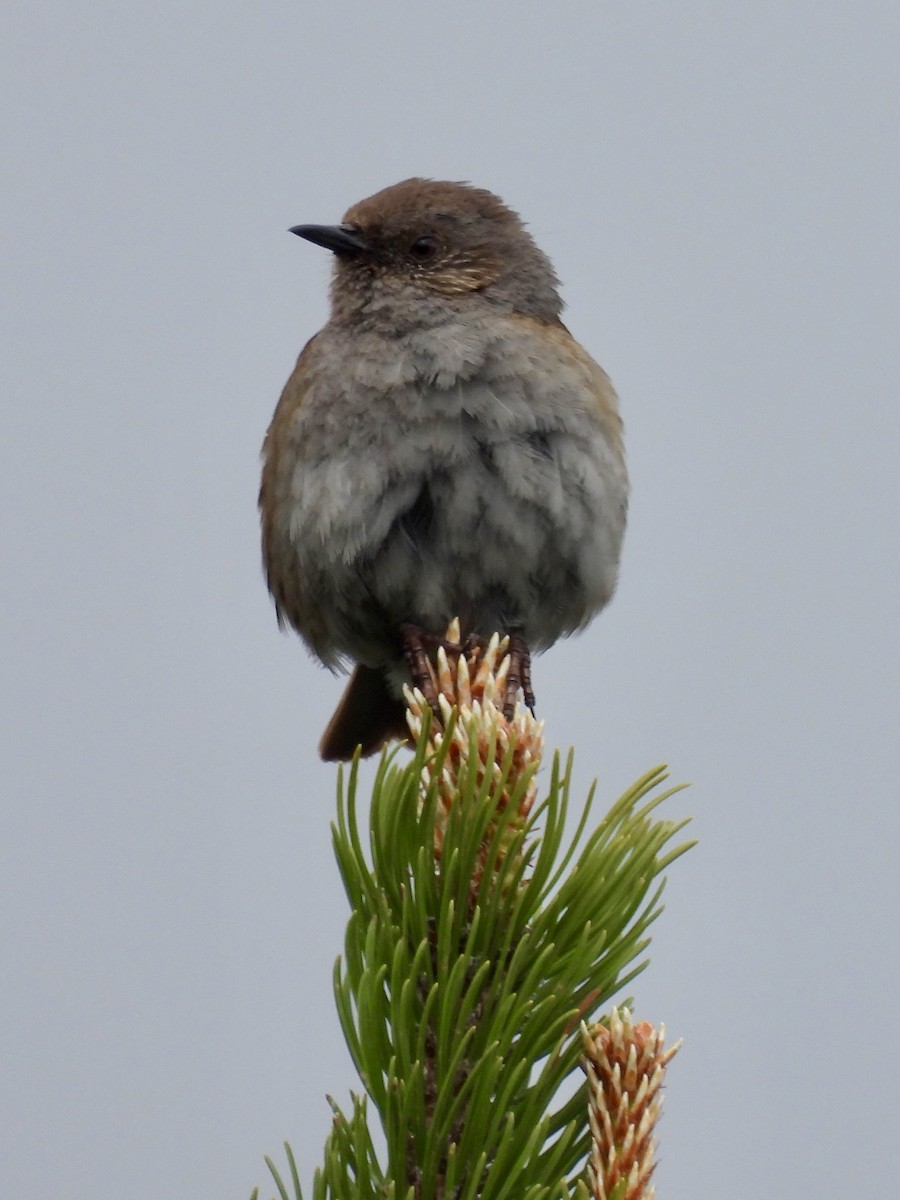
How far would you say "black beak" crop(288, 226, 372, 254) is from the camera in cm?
454

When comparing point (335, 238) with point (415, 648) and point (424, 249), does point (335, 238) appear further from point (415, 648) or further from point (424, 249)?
point (415, 648)

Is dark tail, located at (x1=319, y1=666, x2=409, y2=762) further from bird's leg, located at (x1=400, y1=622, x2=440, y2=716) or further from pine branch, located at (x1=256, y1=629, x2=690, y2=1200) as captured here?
pine branch, located at (x1=256, y1=629, x2=690, y2=1200)

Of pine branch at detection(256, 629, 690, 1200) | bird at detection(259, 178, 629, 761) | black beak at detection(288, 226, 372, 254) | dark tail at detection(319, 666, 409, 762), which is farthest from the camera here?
dark tail at detection(319, 666, 409, 762)

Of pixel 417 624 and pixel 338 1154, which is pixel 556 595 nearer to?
pixel 417 624

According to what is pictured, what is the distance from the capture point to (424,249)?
463cm

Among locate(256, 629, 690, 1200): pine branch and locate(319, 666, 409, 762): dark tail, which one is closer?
locate(256, 629, 690, 1200): pine branch

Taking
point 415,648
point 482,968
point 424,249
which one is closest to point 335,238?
point 424,249

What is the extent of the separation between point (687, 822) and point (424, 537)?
7.01ft

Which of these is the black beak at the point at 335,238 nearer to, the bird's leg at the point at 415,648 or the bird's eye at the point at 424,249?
the bird's eye at the point at 424,249

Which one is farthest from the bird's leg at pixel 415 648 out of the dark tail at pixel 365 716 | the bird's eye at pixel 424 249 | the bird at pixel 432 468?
the bird's eye at pixel 424 249

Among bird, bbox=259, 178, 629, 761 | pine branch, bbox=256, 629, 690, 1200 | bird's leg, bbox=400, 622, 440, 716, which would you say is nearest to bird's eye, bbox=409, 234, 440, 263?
bird, bbox=259, 178, 629, 761

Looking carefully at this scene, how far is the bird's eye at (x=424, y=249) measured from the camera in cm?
462

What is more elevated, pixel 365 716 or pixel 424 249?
pixel 424 249

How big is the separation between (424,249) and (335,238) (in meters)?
0.27
